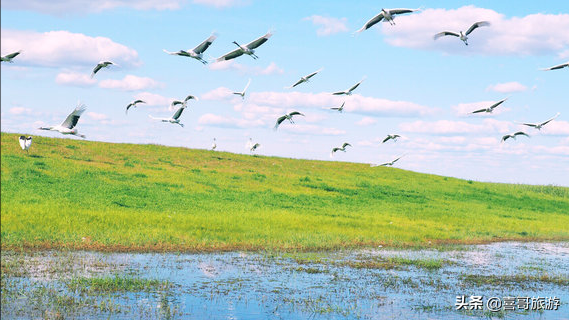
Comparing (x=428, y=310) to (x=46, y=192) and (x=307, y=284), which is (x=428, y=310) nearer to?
(x=307, y=284)

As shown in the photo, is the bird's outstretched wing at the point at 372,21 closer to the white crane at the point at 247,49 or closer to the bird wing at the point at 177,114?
the white crane at the point at 247,49

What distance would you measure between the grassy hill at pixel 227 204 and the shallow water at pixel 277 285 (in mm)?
2087

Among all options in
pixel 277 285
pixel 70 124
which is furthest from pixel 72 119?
pixel 277 285

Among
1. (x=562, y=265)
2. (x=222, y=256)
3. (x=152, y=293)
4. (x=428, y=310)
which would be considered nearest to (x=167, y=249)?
(x=222, y=256)

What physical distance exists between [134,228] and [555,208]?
35.5 metres

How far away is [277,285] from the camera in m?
15.8

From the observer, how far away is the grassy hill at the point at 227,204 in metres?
21.4

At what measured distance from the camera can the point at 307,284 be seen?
16062mm

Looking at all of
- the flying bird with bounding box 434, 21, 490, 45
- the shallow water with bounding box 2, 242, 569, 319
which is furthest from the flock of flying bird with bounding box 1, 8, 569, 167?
the shallow water with bounding box 2, 242, 569, 319

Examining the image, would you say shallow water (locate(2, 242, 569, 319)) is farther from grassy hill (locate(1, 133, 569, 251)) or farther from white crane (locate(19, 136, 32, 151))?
white crane (locate(19, 136, 32, 151))

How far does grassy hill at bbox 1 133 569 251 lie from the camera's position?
21391mm

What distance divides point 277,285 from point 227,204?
13.6m

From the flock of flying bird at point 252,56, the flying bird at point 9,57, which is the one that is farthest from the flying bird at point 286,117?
the flying bird at point 9,57

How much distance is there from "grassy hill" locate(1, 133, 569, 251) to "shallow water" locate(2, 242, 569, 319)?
2.09 metres
